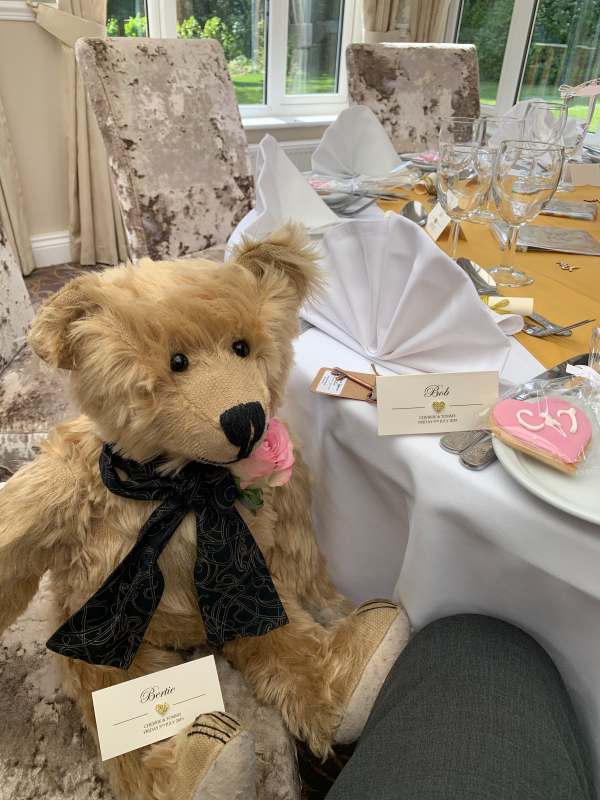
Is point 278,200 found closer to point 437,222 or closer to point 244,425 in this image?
point 437,222

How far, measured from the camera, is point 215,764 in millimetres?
585

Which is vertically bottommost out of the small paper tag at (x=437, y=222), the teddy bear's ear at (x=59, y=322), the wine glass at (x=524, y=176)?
the small paper tag at (x=437, y=222)

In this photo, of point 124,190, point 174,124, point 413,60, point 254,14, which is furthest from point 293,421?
point 254,14

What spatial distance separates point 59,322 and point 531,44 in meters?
3.66

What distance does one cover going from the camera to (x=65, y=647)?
2.20 ft

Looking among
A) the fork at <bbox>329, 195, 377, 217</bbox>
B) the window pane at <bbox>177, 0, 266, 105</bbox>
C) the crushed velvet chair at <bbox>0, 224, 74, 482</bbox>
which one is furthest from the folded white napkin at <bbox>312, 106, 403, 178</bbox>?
the window pane at <bbox>177, 0, 266, 105</bbox>

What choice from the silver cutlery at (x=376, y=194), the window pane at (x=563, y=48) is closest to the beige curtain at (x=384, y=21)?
→ the window pane at (x=563, y=48)

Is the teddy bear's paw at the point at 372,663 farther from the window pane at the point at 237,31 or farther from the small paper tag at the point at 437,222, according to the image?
the window pane at the point at 237,31

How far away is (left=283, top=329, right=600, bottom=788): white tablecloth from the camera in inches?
22.3

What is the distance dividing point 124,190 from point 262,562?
122cm

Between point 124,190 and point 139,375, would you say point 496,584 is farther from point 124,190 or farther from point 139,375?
point 124,190

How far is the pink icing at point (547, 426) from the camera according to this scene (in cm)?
59

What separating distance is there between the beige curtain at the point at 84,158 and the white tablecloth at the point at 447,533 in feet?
8.03

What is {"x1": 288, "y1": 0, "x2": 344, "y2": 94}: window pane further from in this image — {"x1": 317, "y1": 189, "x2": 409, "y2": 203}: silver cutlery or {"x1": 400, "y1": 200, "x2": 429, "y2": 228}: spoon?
{"x1": 400, "y1": 200, "x2": 429, "y2": 228}: spoon
